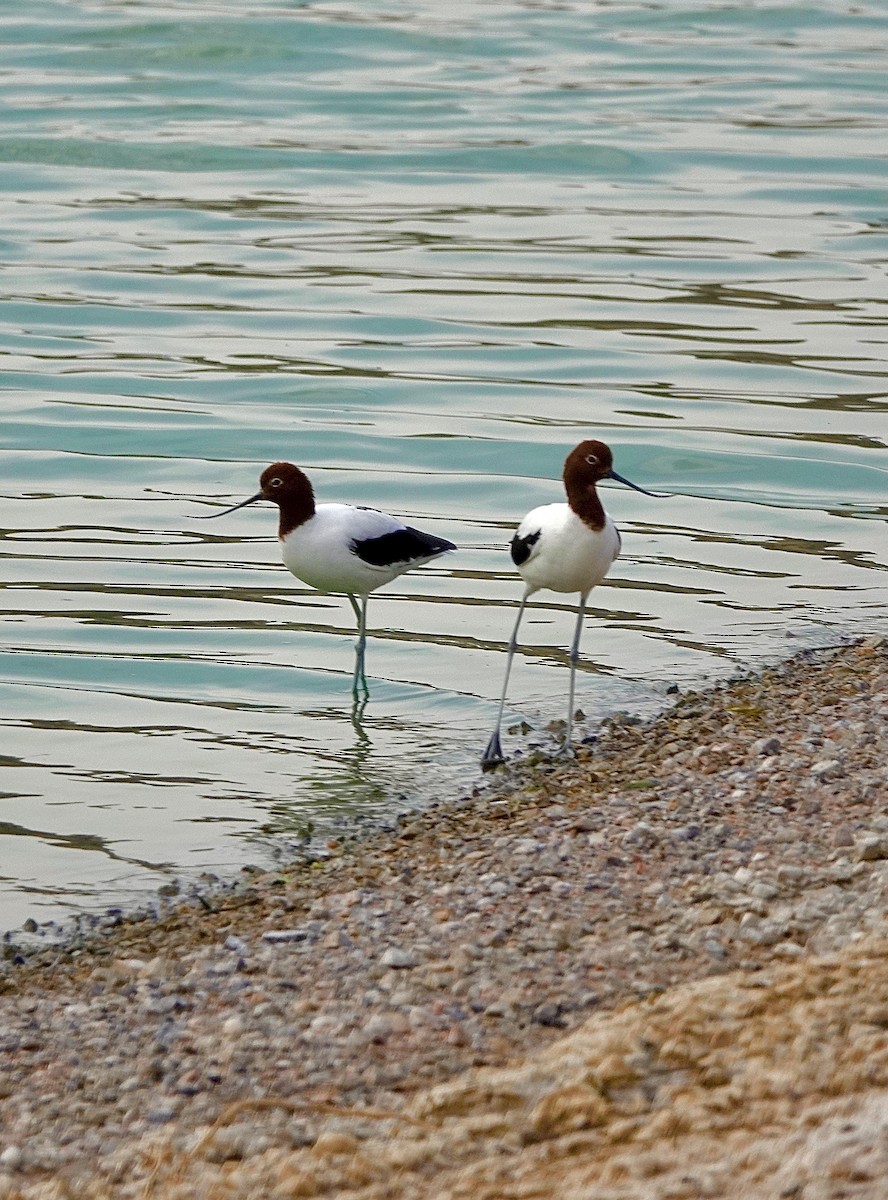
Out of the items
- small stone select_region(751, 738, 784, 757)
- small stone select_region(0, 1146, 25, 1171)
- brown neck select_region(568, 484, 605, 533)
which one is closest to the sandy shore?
small stone select_region(0, 1146, 25, 1171)

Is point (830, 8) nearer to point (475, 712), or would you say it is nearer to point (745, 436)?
point (745, 436)

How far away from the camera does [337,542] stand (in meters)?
8.90

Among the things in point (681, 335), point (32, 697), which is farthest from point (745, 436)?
point (32, 697)

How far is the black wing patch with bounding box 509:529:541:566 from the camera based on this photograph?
7.99m

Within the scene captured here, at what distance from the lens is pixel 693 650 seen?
9.75 meters

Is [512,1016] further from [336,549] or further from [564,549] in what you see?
[336,549]

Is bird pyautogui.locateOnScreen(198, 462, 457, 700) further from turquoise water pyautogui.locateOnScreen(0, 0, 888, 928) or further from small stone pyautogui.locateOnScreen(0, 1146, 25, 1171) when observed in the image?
small stone pyautogui.locateOnScreen(0, 1146, 25, 1171)

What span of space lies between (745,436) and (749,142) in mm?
11635

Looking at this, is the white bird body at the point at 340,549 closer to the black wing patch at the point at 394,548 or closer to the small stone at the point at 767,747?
the black wing patch at the point at 394,548

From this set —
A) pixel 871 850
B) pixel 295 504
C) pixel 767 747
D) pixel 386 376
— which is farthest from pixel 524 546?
pixel 386 376

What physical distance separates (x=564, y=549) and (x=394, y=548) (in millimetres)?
1389

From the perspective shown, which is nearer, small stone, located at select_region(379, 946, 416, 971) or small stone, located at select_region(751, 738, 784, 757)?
small stone, located at select_region(379, 946, 416, 971)

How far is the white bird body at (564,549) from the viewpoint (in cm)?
787

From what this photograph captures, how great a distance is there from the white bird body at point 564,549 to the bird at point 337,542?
109 cm
